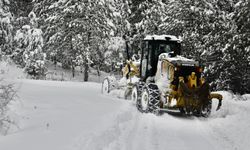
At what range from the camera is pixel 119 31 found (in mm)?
31703

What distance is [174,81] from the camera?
13.6 meters

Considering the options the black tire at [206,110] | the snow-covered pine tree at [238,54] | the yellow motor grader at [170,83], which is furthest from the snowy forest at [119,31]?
the black tire at [206,110]

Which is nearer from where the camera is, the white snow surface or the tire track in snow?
the white snow surface

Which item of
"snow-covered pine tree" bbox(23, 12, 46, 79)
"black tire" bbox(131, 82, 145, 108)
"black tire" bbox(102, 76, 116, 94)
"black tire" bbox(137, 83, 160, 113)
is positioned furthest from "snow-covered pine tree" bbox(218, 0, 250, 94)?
"snow-covered pine tree" bbox(23, 12, 46, 79)

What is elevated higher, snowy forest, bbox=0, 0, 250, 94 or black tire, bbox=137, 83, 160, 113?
snowy forest, bbox=0, 0, 250, 94

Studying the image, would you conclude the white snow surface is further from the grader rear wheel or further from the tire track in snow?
the grader rear wheel

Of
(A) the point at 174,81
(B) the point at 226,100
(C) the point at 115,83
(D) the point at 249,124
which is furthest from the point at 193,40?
(D) the point at 249,124

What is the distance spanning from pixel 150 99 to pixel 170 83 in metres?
0.91

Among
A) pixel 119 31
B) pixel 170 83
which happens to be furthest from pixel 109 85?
pixel 119 31

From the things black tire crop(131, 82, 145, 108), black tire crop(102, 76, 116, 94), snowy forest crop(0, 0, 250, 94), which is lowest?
black tire crop(102, 76, 116, 94)

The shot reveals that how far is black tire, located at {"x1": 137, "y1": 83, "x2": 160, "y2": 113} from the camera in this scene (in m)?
13.2

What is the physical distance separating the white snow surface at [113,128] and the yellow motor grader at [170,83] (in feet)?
1.26

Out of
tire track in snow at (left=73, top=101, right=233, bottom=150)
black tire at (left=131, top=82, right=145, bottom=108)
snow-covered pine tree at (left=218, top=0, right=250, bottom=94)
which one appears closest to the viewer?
tire track in snow at (left=73, top=101, right=233, bottom=150)

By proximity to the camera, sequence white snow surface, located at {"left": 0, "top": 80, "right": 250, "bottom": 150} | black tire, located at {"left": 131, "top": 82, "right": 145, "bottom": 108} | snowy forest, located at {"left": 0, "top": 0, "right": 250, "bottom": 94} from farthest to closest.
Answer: snowy forest, located at {"left": 0, "top": 0, "right": 250, "bottom": 94}
black tire, located at {"left": 131, "top": 82, "right": 145, "bottom": 108}
white snow surface, located at {"left": 0, "top": 80, "right": 250, "bottom": 150}
